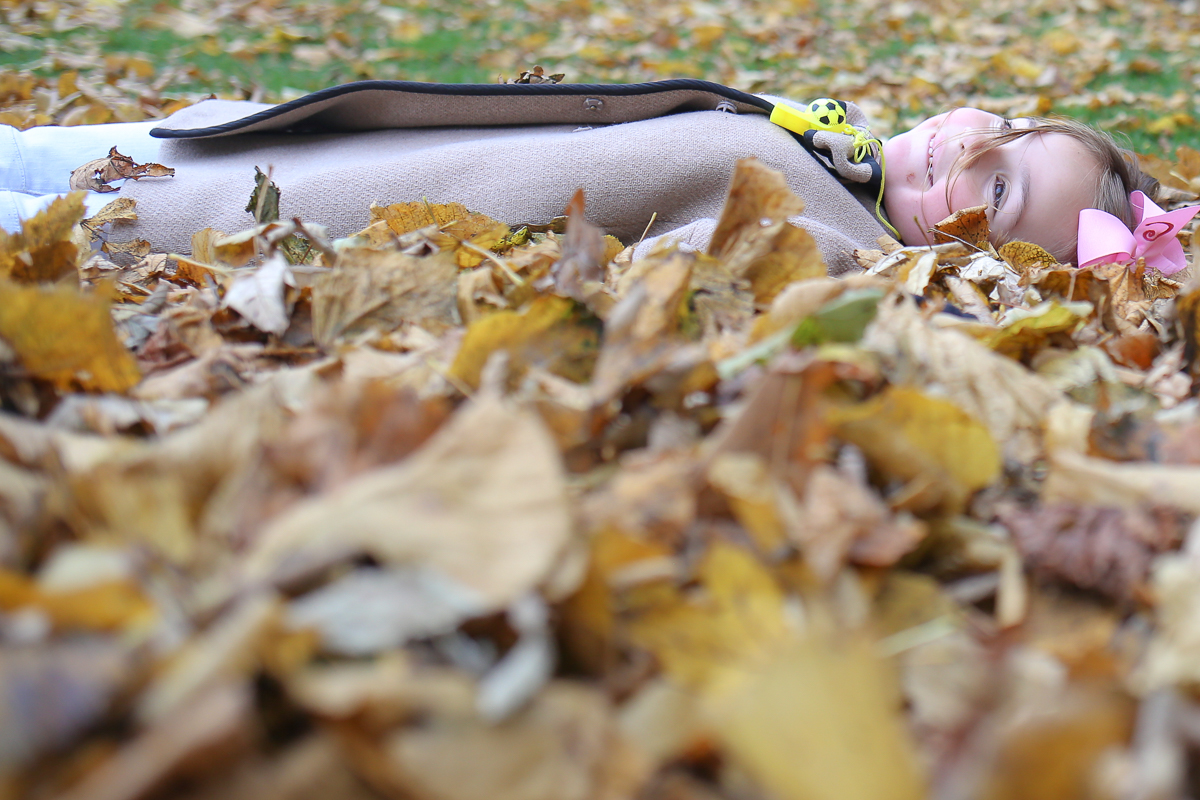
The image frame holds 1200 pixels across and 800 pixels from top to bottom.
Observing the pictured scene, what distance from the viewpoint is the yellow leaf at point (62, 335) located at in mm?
592

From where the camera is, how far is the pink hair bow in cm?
156

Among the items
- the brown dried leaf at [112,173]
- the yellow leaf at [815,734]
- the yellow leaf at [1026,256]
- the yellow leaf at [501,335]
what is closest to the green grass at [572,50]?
the brown dried leaf at [112,173]

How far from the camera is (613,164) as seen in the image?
61.3 inches

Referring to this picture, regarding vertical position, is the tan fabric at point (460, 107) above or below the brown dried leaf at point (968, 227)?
above

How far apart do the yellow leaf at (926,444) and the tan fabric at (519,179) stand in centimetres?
88

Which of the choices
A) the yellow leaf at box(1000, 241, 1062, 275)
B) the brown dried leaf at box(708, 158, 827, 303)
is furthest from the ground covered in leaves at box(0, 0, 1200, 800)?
the yellow leaf at box(1000, 241, 1062, 275)

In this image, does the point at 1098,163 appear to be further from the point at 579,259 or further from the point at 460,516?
the point at 460,516

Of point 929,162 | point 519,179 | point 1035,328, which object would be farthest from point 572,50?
point 1035,328

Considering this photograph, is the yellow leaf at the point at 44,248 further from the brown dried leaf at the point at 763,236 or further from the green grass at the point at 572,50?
the green grass at the point at 572,50

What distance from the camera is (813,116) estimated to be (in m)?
1.83

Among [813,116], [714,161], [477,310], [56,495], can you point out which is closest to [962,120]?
[813,116]

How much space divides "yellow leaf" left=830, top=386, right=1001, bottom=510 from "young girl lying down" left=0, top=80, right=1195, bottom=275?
2.92 feet

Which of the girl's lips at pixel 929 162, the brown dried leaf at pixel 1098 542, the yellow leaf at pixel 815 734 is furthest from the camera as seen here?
the girl's lips at pixel 929 162

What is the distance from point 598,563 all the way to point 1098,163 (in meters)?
1.73
